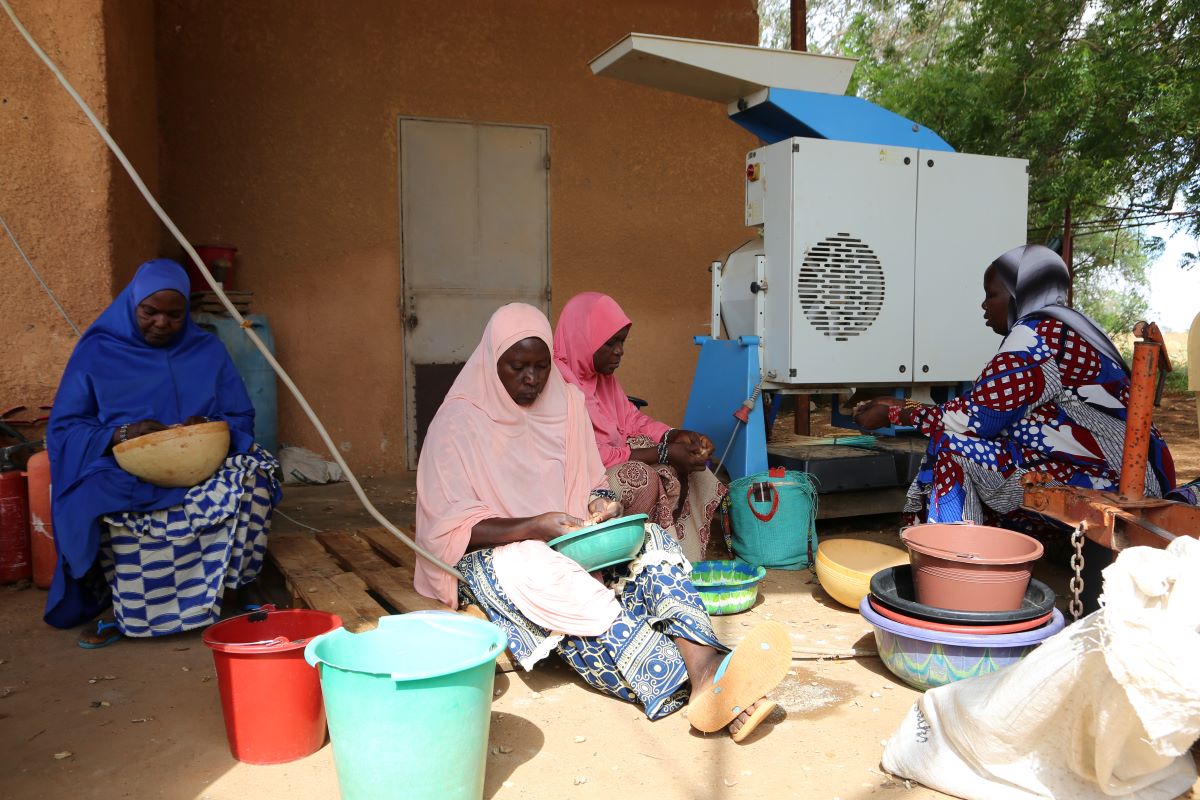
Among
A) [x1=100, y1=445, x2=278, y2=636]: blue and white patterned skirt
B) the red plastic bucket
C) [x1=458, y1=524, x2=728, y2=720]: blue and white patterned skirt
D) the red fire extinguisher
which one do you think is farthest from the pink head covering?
the red fire extinguisher

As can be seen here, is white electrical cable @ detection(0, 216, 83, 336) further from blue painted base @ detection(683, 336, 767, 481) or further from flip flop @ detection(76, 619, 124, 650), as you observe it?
blue painted base @ detection(683, 336, 767, 481)

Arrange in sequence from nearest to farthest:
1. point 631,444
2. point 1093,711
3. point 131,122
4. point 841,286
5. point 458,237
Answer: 1. point 1093,711
2. point 631,444
3. point 841,286
4. point 131,122
5. point 458,237

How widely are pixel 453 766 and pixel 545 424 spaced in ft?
4.59

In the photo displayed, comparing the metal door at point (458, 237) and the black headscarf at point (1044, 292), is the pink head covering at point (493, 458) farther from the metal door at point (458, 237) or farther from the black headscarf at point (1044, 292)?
the metal door at point (458, 237)

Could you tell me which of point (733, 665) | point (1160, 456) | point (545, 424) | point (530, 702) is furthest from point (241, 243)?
point (1160, 456)

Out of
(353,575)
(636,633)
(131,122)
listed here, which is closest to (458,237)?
(131,122)

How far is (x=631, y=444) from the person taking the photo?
398 cm

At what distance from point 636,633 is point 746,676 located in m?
0.39

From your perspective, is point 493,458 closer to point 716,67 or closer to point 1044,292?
point 716,67

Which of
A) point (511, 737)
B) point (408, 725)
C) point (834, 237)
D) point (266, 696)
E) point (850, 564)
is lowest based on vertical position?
point (511, 737)

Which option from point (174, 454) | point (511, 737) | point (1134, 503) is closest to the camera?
point (1134, 503)

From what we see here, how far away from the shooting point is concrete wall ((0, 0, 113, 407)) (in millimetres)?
3850

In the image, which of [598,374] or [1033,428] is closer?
[1033,428]

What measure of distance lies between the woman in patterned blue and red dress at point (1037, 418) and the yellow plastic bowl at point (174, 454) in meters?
2.68
